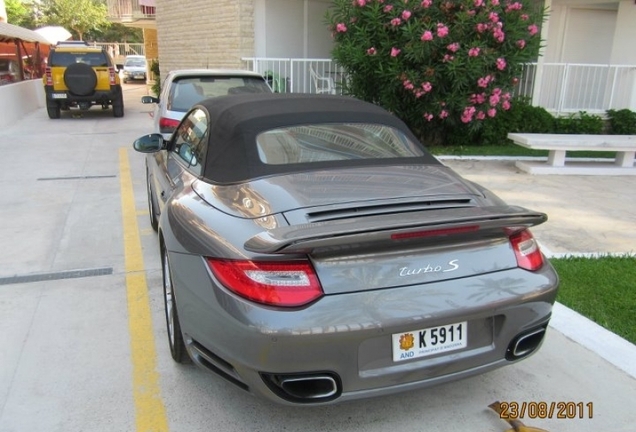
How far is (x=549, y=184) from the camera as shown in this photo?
782 cm

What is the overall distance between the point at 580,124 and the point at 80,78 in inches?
518

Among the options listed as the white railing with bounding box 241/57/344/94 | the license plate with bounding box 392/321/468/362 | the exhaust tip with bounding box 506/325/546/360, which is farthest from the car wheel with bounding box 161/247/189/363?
the white railing with bounding box 241/57/344/94

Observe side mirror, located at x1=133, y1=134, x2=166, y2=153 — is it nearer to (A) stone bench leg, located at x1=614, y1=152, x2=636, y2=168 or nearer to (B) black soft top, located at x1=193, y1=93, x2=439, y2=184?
(B) black soft top, located at x1=193, y1=93, x2=439, y2=184

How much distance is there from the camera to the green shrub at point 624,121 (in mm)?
11617

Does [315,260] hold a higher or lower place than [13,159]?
higher

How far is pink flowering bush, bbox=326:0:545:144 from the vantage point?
28.8 feet

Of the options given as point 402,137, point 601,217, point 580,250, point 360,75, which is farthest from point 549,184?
point 402,137

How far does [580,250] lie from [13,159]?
9395 mm

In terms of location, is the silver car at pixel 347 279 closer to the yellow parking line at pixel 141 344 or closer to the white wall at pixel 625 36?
the yellow parking line at pixel 141 344

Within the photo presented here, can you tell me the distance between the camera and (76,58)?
15891 mm

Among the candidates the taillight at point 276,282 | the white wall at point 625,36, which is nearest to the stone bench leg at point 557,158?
the white wall at point 625,36

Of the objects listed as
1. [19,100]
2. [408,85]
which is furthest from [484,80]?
[19,100]

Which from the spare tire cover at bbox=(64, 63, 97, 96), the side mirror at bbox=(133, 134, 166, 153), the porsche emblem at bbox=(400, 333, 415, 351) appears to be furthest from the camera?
the spare tire cover at bbox=(64, 63, 97, 96)

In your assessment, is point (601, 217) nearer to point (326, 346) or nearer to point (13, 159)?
point (326, 346)
